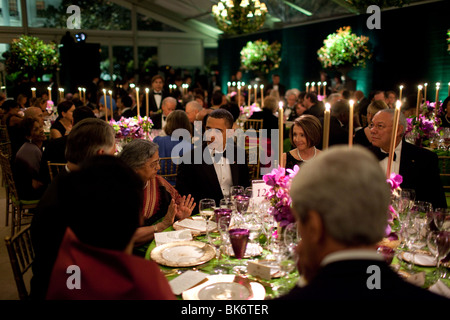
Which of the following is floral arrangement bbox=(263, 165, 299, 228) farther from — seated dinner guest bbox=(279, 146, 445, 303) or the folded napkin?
seated dinner guest bbox=(279, 146, 445, 303)

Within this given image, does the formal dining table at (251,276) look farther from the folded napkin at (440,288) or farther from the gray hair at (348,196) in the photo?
the gray hair at (348,196)

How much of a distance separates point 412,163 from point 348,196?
264 centimetres

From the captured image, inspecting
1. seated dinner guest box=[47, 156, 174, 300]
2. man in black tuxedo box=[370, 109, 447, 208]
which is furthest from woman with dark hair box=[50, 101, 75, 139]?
seated dinner guest box=[47, 156, 174, 300]

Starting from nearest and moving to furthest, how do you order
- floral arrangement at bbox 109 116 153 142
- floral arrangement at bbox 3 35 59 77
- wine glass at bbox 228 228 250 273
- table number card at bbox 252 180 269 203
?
wine glass at bbox 228 228 250 273 → table number card at bbox 252 180 269 203 → floral arrangement at bbox 109 116 153 142 → floral arrangement at bbox 3 35 59 77

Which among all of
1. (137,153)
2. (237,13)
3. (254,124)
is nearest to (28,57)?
(237,13)

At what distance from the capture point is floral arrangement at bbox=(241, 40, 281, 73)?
1308 centimetres

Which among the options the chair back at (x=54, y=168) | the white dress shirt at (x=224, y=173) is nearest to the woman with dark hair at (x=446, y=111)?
the white dress shirt at (x=224, y=173)

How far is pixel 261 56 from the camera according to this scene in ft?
42.9

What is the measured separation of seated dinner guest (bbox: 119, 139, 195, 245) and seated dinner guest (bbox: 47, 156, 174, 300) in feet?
4.13

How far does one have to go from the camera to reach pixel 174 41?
18062 mm

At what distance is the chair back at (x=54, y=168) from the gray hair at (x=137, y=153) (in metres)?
1.62
